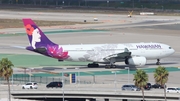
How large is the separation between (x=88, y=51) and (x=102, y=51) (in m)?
2.27

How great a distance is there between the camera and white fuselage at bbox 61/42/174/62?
107500 millimetres

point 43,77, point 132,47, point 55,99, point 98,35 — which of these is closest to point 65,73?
point 43,77

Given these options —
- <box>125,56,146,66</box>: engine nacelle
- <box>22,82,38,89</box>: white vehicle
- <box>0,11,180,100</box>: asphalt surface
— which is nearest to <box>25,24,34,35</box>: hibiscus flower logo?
<box>0,11,180,100</box>: asphalt surface

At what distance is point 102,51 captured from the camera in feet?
357

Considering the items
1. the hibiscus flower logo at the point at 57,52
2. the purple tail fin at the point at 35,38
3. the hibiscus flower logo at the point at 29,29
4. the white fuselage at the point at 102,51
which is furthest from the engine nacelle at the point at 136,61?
the hibiscus flower logo at the point at 29,29

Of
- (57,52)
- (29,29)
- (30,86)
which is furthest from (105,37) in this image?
(30,86)

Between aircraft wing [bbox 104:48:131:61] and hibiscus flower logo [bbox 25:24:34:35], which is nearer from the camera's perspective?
aircraft wing [bbox 104:48:131:61]

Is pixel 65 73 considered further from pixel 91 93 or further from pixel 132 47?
pixel 91 93

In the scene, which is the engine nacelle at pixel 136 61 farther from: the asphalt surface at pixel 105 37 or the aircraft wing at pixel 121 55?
the asphalt surface at pixel 105 37

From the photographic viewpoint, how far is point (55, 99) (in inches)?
3184

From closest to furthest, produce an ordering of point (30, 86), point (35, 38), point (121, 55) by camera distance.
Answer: point (30, 86)
point (35, 38)
point (121, 55)

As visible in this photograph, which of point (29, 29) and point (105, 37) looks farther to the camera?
point (105, 37)

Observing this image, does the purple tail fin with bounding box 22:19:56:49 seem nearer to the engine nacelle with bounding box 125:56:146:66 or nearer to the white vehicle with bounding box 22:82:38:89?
the engine nacelle with bounding box 125:56:146:66

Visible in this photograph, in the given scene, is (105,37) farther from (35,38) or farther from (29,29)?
(35,38)
